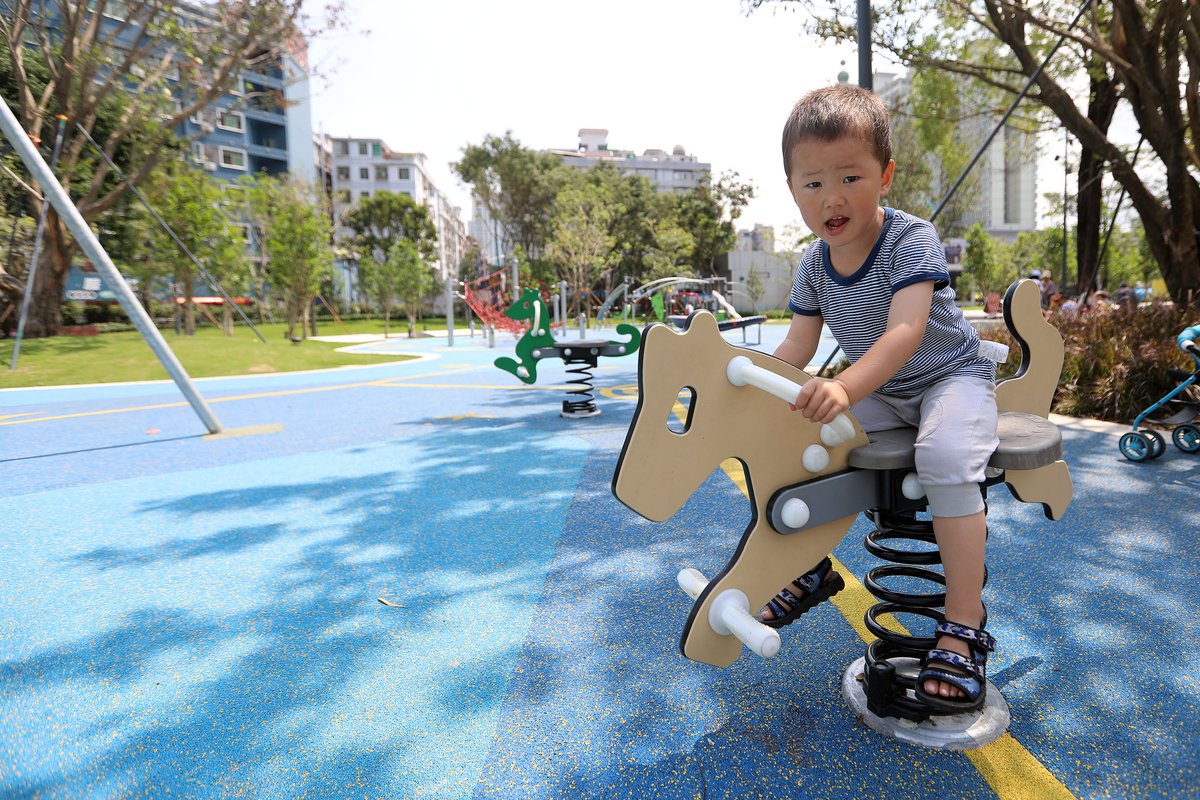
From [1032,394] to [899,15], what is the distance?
884 cm

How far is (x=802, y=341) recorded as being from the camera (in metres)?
2.04

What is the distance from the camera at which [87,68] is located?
551 inches

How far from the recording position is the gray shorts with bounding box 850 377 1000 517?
160 centimetres

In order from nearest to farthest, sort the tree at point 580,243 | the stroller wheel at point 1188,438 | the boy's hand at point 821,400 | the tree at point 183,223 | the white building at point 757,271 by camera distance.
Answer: the boy's hand at point 821,400 < the stroller wheel at point 1188,438 < the tree at point 183,223 < the tree at point 580,243 < the white building at point 757,271

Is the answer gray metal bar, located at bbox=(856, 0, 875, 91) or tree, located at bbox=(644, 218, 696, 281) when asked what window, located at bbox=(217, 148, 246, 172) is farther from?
gray metal bar, located at bbox=(856, 0, 875, 91)

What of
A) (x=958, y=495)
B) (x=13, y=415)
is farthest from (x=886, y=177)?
(x=13, y=415)

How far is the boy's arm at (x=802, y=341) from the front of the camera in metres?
2.02

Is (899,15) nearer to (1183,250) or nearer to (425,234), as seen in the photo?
(1183,250)

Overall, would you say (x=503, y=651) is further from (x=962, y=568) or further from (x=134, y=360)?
(x=134, y=360)

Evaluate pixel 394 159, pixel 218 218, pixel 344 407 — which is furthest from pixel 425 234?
pixel 344 407

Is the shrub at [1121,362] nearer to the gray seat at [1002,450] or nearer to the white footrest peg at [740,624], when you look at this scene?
the gray seat at [1002,450]

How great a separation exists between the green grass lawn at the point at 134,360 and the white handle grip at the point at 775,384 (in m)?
12.4

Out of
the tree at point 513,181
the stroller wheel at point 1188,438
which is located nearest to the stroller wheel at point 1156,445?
the stroller wheel at point 1188,438

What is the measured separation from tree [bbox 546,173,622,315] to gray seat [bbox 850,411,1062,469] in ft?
102
